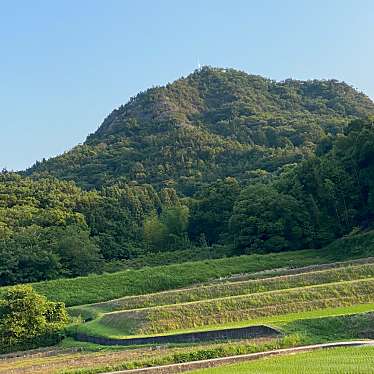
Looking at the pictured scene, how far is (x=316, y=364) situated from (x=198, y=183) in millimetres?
61860

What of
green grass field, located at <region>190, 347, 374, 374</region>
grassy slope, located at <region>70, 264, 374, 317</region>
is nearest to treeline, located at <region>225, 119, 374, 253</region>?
grassy slope, located at <region>70, 264, 374, 317</region>

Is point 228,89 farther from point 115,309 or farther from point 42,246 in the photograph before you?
point 115,309

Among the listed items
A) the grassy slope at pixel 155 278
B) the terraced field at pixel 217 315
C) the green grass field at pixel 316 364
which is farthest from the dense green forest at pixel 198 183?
the green grass field at pixel 316 364

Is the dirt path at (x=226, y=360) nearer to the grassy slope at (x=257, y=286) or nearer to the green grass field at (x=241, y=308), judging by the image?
the green grass field at (x=241, y=308)

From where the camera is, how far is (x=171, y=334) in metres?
23.0

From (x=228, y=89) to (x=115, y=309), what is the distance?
9334 centimetres

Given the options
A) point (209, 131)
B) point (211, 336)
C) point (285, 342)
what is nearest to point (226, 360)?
point (285, 342)

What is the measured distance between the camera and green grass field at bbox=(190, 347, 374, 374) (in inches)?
532

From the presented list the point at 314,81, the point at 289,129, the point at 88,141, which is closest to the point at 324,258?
the point at 289,129

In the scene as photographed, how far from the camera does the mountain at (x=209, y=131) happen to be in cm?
8169

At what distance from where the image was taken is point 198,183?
7644 centimetres

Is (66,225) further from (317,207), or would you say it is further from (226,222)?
(317,207)

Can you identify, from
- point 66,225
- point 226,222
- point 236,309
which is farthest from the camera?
point 66,225

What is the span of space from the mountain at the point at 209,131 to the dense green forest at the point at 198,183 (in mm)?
280
